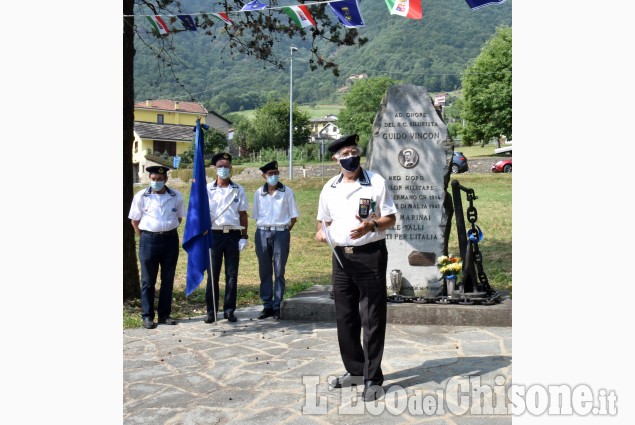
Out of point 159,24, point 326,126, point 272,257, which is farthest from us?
point 326,126

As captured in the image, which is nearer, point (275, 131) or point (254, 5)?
point (254, 5)

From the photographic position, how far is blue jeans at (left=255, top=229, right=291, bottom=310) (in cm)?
838

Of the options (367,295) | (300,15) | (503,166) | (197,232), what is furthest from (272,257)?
(503,166)

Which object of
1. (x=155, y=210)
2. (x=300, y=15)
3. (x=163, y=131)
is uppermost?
(x=163, y=131)

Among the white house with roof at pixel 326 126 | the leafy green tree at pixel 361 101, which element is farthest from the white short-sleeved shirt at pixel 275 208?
the white house with roof at pixel 326 126

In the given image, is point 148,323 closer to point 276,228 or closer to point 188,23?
point 276,228

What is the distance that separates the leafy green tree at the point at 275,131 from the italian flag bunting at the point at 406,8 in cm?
5732

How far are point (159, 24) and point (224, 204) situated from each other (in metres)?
2.99

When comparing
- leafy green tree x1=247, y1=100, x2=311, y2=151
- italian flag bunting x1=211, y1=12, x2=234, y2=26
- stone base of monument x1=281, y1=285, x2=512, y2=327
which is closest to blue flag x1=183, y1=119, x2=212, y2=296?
stone base of monument x1=281, y1=285, x2=512, y2=327

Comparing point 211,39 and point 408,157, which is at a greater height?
point 211,39

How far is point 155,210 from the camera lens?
314 inches

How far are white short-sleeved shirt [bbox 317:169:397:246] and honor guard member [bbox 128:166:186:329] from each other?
309cm

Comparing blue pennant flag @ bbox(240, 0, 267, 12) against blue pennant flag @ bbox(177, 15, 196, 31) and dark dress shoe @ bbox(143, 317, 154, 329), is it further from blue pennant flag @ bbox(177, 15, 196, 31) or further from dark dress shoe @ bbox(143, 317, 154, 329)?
dark dress shoe @ bbox(143, 317, 154, 329)

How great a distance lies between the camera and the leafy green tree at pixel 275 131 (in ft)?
217
